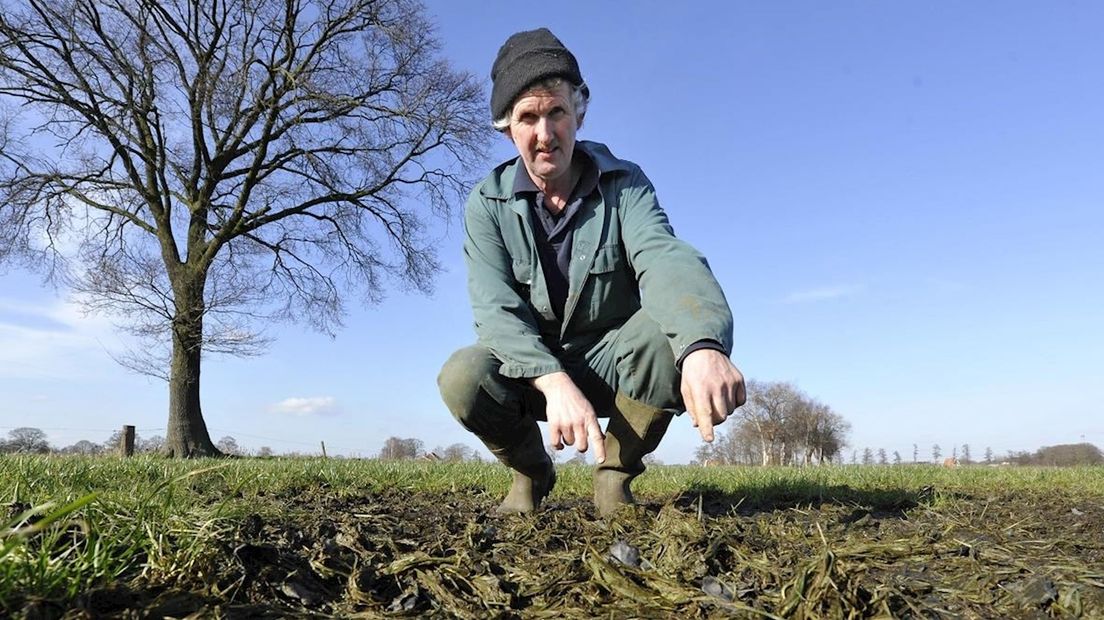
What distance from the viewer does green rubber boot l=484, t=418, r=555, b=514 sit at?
305cm

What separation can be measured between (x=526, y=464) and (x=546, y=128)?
54.2 inches

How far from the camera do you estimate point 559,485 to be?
13.9 ft

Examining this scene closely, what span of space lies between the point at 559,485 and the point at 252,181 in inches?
510

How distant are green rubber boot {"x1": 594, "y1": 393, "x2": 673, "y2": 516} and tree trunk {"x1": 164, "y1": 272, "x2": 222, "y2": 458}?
13.1 meters

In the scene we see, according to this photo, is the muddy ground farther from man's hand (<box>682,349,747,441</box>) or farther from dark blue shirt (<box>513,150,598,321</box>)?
dark blue shirt (<box>513,150,598,321</box>)

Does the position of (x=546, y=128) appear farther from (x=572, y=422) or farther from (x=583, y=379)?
(x=572, y=422)

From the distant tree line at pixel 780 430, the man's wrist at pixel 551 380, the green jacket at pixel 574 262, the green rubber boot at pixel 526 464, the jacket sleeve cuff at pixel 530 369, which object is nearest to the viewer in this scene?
the man's wrist at pixel 551 380

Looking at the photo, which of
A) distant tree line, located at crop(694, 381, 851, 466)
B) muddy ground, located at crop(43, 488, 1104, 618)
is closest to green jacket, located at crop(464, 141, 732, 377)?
muddy ground, located at crop(43, 488, 1104, 618)

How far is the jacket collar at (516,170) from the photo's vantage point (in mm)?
2908

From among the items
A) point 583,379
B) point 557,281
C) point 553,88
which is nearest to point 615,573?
point 583,379

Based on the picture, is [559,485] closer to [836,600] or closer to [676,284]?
[676,284]

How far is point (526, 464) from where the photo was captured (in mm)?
3080

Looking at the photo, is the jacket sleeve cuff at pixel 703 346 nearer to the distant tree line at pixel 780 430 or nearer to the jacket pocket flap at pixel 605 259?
the jacket pocket flap at pixel 605 259

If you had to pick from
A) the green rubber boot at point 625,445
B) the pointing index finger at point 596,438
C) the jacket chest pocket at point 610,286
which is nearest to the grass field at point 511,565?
the pointing index finger at point 596,438
